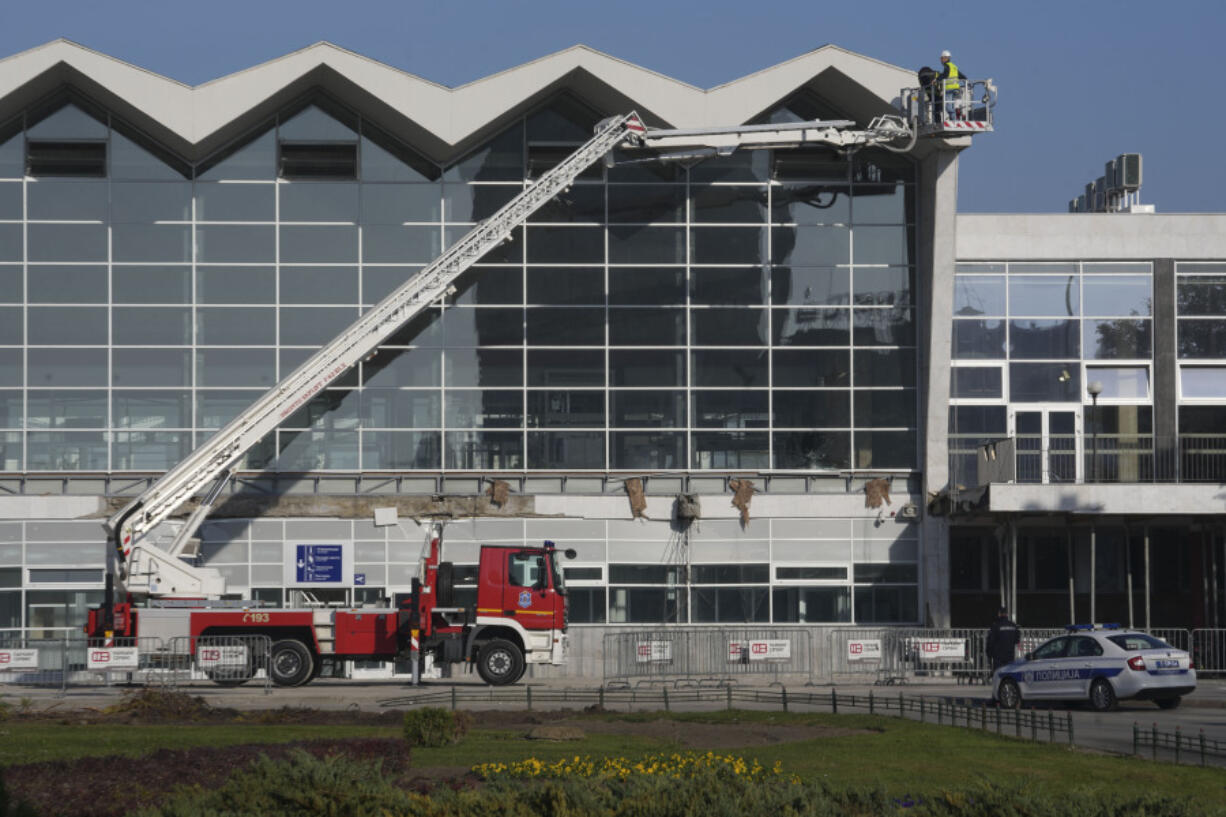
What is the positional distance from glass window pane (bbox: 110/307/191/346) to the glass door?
2168 cm

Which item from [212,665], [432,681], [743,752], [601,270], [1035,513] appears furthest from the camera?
[601,270]

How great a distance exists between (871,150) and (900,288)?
3.68 m

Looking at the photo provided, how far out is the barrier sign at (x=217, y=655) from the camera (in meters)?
32.4

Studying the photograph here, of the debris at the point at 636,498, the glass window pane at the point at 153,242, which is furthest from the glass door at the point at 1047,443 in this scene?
the glass window pane at the point at 153,242

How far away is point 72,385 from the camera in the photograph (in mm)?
39531

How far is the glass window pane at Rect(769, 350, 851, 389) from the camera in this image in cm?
4075

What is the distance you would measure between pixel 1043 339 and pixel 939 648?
1042 cm

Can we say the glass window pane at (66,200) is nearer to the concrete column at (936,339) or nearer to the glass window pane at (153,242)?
the glass window pane at (153,242)

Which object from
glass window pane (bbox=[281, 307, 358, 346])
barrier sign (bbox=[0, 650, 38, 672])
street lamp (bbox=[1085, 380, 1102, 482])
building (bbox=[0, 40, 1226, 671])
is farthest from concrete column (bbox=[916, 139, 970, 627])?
barrier sign (bbox=[0, 650, 38, 672])

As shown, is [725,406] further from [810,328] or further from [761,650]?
[761,650]

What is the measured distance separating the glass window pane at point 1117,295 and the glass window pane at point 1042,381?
1.68 meters

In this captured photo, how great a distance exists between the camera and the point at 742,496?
133 ft

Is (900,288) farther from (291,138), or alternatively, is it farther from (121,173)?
(121,173)

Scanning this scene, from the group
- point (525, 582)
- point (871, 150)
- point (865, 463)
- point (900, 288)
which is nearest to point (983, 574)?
point (865, 463)
